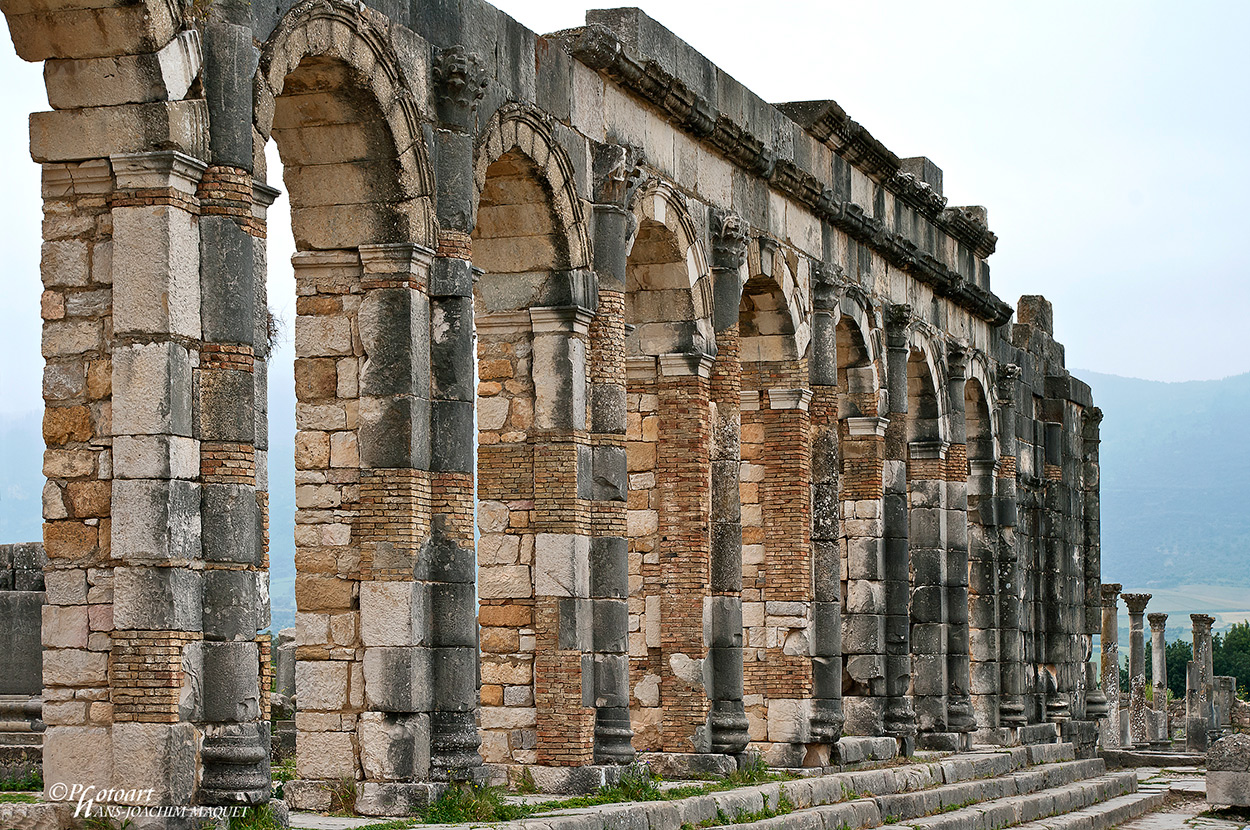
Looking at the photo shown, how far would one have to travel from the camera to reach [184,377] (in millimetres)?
11094

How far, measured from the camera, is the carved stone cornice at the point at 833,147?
17.2 metres

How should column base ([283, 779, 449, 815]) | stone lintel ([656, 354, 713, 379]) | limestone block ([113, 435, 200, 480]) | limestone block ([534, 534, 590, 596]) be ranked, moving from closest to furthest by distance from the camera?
limestone block ([113, 435, 200, 480])
column base ([283, 779, 449, 815])
limestone block ([534, 534, 590, 596])
stone lintel ([656, 354, 713, 379])

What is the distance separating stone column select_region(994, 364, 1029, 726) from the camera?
30.1 m

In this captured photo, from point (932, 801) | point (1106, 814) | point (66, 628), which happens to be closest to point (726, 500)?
point (932, 801)

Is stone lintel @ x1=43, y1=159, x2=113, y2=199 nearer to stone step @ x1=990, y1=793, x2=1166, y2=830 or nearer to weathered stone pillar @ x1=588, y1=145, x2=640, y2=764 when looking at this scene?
weathered stone pillar @ x1=588, y1=145, x2=640, y2=764

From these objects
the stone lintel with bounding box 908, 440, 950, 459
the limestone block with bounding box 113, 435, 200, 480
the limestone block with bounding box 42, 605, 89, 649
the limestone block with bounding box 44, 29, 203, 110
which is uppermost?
the limestone block with bounding box 44, 29, 203, 110

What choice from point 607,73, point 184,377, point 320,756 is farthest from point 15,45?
point 607,73

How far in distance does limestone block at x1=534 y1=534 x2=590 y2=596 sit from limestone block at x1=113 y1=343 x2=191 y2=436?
5390 mm

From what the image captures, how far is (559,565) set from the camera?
15898mm

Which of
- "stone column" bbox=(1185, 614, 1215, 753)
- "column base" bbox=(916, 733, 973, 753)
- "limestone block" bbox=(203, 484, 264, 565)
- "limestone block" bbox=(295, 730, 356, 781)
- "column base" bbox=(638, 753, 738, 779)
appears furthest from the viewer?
"stone column" bbox=(1185, 614, 1215, 753)

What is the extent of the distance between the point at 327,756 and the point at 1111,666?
35.9m

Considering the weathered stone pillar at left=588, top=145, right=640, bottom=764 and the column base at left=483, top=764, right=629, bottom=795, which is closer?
the column base at left=483, top=764, right=629, bottom=795

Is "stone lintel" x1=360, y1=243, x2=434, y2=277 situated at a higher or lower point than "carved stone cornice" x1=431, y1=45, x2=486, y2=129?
lower

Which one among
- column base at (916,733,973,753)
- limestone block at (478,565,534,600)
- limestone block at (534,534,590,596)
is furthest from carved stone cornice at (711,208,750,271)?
column base at (916,733,973,753)
